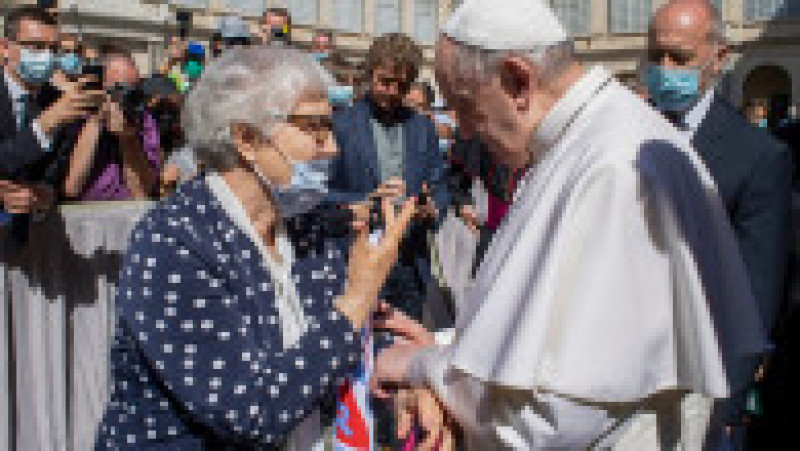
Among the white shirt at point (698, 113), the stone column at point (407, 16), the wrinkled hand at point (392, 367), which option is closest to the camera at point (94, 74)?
the wrinkled hand at point (392, 367)

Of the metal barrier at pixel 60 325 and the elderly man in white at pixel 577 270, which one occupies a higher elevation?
the elderly man in white at pixel 577 270

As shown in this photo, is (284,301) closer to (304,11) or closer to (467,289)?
(467,289)

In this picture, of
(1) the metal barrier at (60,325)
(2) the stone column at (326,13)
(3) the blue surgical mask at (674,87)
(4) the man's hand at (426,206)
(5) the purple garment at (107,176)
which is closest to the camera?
(3) the blue surgical mask at (674,87)

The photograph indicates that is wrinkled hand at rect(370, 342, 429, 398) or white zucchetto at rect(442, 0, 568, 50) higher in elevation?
white zucchetto at rect(442, 0, 568, 50)

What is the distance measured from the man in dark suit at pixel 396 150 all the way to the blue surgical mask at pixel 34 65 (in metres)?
1.49

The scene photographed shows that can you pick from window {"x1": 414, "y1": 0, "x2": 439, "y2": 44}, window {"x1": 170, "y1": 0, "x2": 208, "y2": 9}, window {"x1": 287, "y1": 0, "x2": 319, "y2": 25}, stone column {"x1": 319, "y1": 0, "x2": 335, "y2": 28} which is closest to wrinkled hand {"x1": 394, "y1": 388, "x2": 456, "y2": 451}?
window {"x1": 170, "y1": 0, "x2": 208, "y2": 9}

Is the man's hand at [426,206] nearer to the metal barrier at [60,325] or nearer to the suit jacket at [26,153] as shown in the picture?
the metal barrier at [60,325]

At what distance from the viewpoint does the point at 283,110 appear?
2.18 m

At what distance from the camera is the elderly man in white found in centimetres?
162

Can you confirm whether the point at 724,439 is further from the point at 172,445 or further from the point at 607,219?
the point at 172,445

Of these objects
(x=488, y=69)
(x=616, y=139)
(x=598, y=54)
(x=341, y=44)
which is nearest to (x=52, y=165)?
(x=488, y=69)

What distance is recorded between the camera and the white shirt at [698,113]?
3281 millimetres

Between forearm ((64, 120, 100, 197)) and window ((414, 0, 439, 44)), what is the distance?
34.0 m

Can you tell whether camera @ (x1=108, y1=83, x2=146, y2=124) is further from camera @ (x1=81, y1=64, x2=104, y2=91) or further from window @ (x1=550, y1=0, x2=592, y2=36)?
window @ (x1=550, y1=0, x2=592, y2=36)
